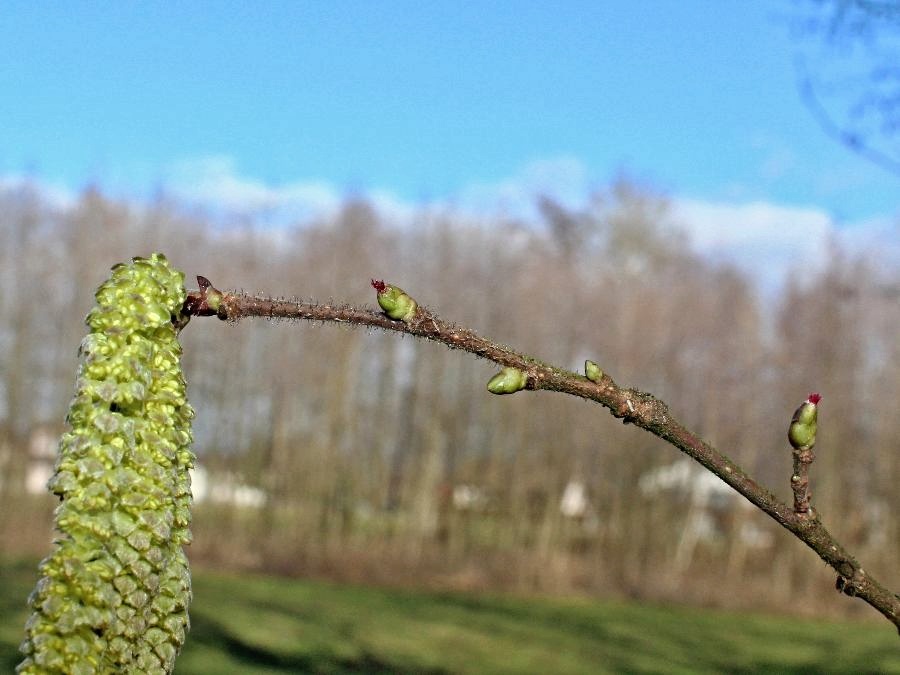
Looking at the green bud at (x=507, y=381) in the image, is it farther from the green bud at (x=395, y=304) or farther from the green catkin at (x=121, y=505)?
the green catkin at (x=121, y=505)

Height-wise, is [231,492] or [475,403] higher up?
[475,403]

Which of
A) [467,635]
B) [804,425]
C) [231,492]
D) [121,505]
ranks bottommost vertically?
[467,635]

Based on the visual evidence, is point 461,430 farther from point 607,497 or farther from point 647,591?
point 647,591

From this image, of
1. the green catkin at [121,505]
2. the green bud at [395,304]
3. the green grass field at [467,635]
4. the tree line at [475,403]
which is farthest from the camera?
the tree line at [475,403]

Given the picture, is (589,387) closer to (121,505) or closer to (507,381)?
(507,381)

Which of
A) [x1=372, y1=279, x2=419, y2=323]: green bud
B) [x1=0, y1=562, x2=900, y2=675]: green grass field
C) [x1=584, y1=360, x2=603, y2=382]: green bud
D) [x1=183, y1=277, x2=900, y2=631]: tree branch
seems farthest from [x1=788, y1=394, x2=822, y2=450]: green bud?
[x1=0, y1=562, x2=900, y2=675]: green grass field

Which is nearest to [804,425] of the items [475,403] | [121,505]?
[121,505]

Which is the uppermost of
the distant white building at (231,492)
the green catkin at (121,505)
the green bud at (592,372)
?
the green bud at (592,372)

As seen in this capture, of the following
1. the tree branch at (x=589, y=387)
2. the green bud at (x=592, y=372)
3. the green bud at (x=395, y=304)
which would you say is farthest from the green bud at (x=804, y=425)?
the green bud at (x=395, y=304)
